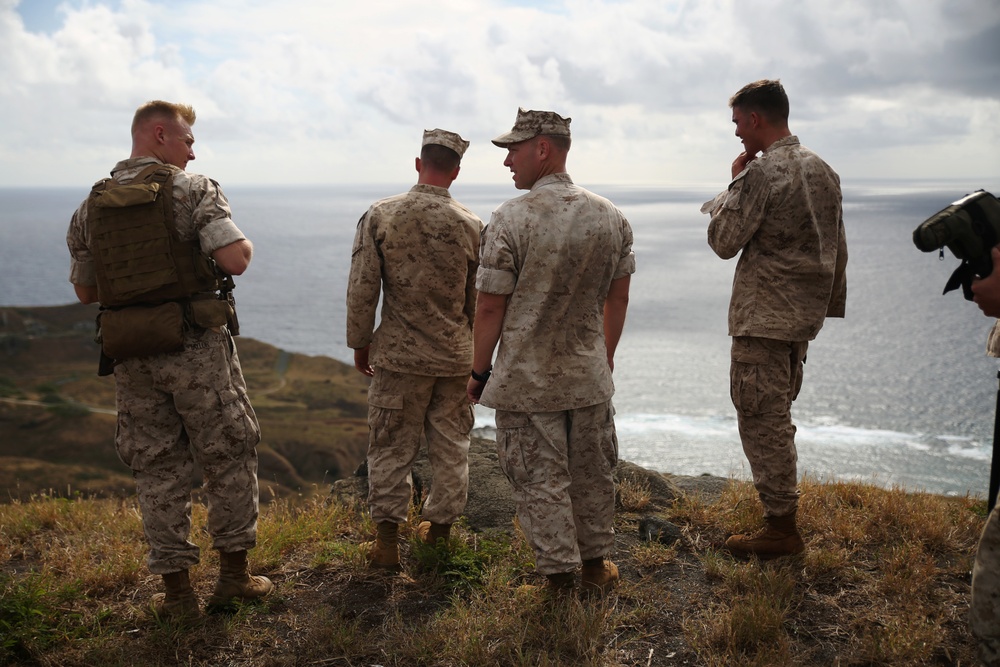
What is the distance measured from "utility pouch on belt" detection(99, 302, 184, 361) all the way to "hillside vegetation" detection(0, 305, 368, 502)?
21181mm

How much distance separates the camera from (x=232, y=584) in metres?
4.43

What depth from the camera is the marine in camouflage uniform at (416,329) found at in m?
4.78

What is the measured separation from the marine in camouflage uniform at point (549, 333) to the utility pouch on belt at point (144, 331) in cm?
160

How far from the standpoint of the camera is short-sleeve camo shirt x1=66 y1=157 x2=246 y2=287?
4031mm

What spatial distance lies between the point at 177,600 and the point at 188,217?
7.01 feet

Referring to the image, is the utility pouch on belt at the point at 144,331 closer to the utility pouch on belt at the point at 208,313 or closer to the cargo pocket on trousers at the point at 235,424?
the utility pouch on belt at the point at 208,313

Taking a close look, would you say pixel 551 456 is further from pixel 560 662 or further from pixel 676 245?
pixel 676 245

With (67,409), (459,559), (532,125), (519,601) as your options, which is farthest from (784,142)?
(67,409)

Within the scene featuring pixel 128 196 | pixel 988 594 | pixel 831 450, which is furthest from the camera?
pixel 831 450

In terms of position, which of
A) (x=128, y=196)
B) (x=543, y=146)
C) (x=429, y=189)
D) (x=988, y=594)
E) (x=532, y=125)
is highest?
(x=532, y=125)

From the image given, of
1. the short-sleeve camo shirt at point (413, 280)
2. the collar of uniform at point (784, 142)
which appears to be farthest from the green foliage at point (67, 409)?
the collar of uniform at point (784, 142)

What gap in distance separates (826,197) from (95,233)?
4.13 metres

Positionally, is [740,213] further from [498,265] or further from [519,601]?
[519,601]

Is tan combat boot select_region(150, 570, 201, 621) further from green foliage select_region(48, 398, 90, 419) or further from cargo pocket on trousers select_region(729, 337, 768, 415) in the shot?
green foliage select_region(48, 398, 90, 419)
